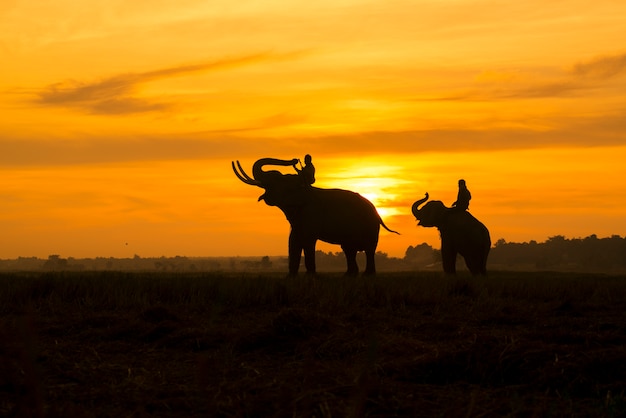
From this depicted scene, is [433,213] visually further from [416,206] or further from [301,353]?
[301,353]

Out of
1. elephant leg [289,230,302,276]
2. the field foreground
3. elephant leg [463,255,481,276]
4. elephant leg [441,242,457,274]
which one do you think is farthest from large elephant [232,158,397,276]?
the field foreground

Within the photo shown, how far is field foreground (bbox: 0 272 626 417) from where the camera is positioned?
6828 mm

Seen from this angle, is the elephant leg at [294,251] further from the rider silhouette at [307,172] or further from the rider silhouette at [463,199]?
the rider silhouette at [463,199]

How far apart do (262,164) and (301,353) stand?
14.4 metres

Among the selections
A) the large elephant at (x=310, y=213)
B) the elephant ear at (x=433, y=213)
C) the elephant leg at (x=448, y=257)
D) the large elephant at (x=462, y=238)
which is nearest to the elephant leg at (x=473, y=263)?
the large elephant at (x=462, y=238)

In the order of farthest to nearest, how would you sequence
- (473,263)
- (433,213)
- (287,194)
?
(433,213), (473,263), (287,194)

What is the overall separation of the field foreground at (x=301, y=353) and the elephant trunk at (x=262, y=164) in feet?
27.2

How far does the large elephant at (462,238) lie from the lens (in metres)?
25.2

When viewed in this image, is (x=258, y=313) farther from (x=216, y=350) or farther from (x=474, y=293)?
(x=474, y=293)

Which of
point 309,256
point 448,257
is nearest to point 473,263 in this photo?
point 448,257

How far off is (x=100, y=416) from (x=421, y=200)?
20537mm

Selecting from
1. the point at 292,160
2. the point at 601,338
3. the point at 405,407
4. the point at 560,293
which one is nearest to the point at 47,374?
the point at 405,407

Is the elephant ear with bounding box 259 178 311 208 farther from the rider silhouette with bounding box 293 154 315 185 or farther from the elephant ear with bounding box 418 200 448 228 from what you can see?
the elephant ear with bounding box 418 200 448 228

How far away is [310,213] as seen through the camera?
76.5 feet
